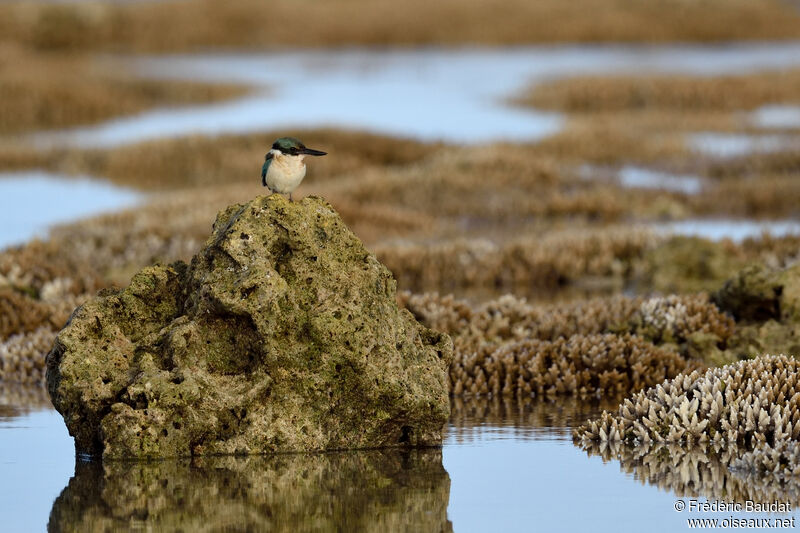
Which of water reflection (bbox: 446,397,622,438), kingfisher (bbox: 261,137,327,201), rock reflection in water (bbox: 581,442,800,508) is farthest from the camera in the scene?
water reflection (bbox: 446,397,622,438)

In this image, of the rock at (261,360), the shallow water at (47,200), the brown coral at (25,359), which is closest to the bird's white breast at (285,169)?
the rock at (261,360)

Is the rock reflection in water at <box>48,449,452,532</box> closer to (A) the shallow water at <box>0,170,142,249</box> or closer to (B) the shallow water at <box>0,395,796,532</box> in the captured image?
(B) the shallow water at <box>0,395,796,532</box>

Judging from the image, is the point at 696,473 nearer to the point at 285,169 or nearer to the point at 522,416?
the point at 522,416

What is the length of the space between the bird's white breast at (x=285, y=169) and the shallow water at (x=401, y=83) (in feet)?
88.6

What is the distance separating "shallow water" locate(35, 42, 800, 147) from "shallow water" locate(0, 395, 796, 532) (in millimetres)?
27287

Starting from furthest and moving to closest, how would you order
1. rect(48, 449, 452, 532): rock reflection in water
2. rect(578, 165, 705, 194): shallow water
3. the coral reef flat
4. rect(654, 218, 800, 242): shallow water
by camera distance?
the coral reef flat
rect(578, 165, 705, 194): shallow water
rect(654, 218, 800, 242): shallow water
rect(48, 449, 452, 532): rock reflection in water

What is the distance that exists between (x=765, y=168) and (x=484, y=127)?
10477 millimetres

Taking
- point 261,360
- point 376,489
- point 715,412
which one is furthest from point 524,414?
point 376,489

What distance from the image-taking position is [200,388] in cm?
958

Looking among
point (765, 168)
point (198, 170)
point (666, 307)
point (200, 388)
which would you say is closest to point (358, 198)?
point (198, 170)

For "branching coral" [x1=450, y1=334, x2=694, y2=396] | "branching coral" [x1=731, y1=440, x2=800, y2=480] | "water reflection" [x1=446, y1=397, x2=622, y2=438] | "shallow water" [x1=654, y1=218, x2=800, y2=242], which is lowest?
"branching coral" [x1=731, y1=440, x2=800, y2=480]

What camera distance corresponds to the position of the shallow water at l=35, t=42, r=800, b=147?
40.0 meters

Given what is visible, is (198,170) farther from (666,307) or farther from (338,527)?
(338,527)

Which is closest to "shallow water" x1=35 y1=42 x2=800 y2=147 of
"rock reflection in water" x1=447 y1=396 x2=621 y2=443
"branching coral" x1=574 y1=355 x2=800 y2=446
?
"rock reflection in water" x1=447 y1=396 x2=621 y2=443
